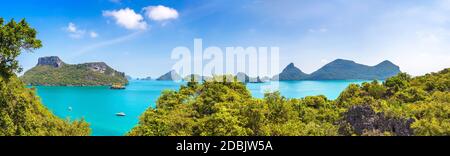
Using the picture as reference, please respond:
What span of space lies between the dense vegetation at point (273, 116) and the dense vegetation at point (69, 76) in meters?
118

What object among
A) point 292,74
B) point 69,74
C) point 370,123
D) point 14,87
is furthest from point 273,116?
point 69,74

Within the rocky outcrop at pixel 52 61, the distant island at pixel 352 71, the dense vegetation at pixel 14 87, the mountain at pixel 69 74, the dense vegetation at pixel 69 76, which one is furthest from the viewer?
the rocky outcrop at pixel 52 61

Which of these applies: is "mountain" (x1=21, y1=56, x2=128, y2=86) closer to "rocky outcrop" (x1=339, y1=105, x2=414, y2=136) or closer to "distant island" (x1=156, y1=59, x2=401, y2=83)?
"distant island" (x1=156, y1=59, x2=401, y2=83)

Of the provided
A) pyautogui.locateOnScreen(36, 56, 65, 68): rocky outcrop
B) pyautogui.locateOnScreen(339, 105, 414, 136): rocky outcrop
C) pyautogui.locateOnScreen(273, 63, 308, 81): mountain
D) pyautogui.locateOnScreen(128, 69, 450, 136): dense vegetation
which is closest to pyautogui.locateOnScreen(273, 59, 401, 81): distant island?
pyautogui.locateOnScreen(273, 63, 308, 81): mountain

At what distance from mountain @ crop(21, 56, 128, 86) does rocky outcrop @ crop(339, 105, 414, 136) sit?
424ft

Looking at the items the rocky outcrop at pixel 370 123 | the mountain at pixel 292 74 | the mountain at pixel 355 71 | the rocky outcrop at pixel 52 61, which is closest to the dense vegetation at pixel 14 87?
the rocky outcrop at pixel 370 123

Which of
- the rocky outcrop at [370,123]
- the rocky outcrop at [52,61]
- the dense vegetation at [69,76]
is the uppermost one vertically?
the rocky outcrop at [52,61]

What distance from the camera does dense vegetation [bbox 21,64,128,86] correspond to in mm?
131500

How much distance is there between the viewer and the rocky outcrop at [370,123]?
15625 mm

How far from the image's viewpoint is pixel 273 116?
19453 mm

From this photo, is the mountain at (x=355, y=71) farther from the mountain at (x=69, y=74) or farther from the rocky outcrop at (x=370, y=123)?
the mountain at (x=69, y=74)

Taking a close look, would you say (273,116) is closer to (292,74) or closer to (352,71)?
(352,71)

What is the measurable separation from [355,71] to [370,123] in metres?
85.8

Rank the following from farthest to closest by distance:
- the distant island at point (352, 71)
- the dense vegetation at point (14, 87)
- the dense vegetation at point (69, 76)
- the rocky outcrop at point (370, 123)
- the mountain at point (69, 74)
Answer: the mountain at point (69, 74), the dense vegetation at point (69, 76), the distant island at point (352, 71), the rocky outcrop at point (370, 123), the dense vegetation at point (14, 87)
